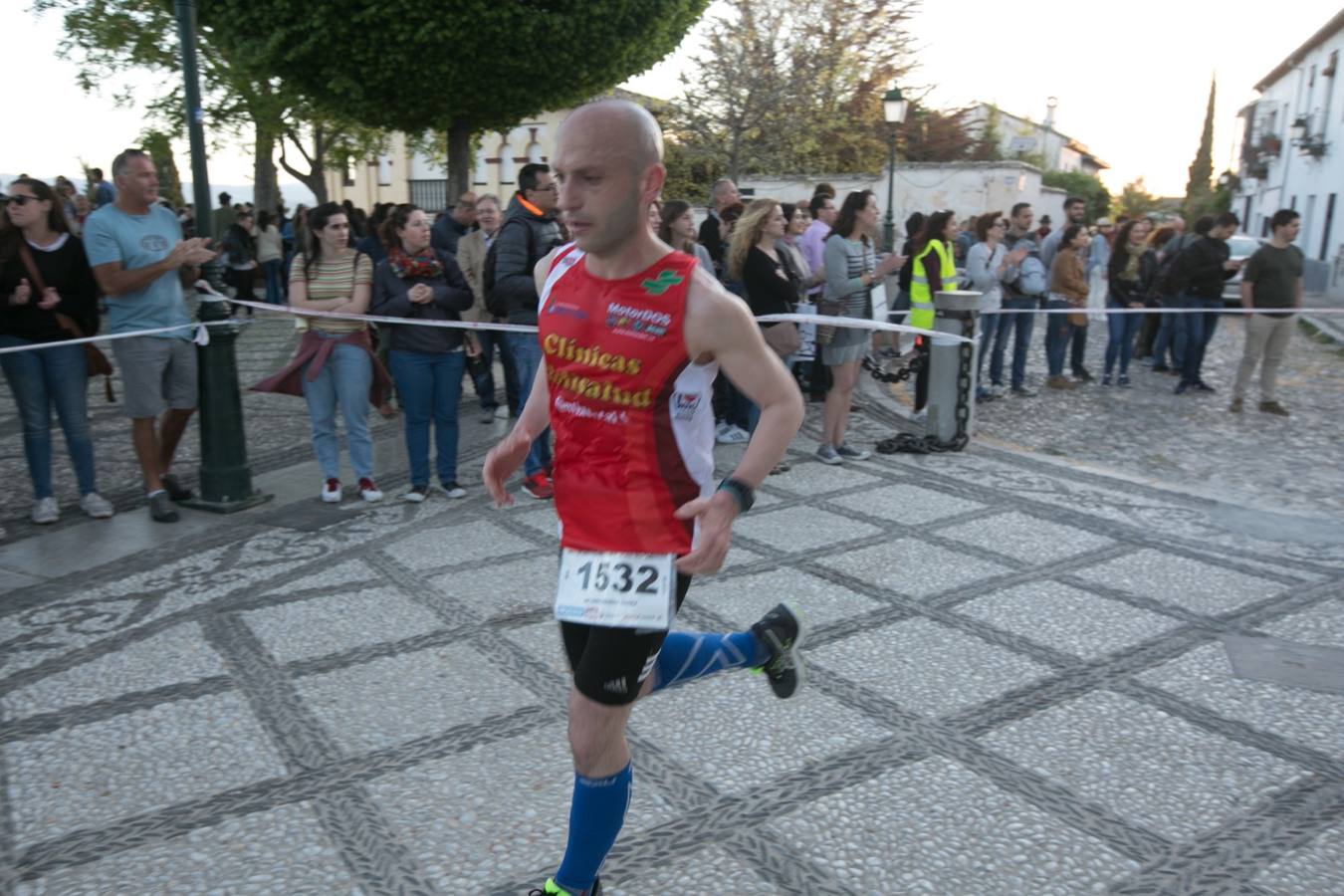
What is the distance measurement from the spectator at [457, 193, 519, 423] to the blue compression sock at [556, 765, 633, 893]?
5124mm

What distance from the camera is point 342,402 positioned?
20.2 feet

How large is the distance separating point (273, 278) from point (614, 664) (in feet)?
56.0

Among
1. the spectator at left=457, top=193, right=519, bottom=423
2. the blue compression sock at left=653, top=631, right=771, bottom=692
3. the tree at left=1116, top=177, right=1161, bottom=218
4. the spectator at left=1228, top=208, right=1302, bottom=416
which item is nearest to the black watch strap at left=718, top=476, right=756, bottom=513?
the blue compression sock at left=653, top=631, right=771, bottom=692

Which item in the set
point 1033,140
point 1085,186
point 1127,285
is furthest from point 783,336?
point 1033,140

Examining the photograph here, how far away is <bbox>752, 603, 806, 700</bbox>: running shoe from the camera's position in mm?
3045

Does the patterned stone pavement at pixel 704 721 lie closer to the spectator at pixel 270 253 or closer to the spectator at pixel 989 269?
the spectator at pixel 989 269

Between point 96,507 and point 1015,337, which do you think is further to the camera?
point 1015,337

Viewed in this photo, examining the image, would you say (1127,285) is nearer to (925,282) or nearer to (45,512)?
(925,282)

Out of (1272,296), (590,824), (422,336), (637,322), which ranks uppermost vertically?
(637,322)

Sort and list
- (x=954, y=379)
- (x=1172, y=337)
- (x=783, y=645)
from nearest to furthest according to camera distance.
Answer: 1. (x=783, y=645)
2. (x=954, y=379)
3. (x=1172, y=337)

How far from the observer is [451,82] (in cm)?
1452

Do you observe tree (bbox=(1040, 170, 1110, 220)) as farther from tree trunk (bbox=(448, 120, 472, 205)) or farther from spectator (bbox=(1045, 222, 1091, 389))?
spectator (bbox=(1045, 222, 1091, 389))

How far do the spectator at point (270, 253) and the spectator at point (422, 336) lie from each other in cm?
1204

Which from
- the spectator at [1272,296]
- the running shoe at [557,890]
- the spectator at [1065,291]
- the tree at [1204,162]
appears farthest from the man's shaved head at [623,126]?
the tree at [1204,162]
